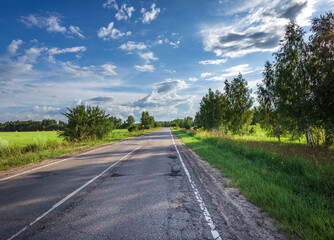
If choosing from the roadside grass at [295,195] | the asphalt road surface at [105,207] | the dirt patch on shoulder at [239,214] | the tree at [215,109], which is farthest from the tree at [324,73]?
the tree at [215,109]

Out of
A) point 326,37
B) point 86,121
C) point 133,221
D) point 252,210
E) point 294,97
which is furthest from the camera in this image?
point 86,121

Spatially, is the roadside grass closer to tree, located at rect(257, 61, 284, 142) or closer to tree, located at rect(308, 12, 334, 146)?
tree, located at rect(308, 12, 334, 146)

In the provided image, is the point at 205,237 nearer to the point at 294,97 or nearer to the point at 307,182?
the point at 307,182

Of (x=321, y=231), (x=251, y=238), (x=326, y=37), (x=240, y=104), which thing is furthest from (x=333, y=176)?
(x=240, y=104)

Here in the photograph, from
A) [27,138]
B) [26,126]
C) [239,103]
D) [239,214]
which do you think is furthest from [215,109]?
[26,126]

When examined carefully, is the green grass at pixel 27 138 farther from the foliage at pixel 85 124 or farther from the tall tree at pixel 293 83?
the tall tree at pixel 293 83

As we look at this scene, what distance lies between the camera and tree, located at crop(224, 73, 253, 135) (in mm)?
19719

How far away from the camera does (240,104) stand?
19891 mm

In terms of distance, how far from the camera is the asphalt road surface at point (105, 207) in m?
2.65

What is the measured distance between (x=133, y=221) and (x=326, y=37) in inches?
551

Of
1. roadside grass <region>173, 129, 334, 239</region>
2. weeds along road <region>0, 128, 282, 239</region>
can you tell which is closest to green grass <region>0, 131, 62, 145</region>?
weeds along road <region>0, 128, 282, 239</region>

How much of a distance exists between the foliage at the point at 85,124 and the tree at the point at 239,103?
18089 mm

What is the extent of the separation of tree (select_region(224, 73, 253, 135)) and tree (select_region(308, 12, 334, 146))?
932 cm

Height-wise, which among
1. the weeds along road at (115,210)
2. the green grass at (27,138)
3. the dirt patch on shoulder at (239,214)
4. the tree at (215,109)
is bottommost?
the dirt patch on shoulder at (239,214)
